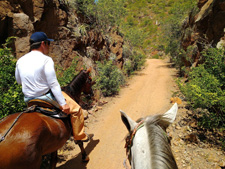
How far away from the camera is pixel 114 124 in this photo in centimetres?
527

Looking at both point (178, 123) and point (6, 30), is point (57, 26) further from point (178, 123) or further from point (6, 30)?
point (178, 123)

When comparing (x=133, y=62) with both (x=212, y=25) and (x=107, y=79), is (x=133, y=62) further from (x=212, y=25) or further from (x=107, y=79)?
(x=212, y=25)

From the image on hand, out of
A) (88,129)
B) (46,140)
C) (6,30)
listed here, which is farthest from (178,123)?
(6,30)

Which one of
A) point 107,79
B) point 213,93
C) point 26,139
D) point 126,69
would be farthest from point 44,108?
point 126,69

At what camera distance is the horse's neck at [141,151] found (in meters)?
1.26

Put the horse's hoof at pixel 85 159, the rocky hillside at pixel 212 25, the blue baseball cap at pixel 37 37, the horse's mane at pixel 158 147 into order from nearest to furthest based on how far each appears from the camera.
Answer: the horse's mane at pixel 158 147 → the blue baseball cap at pixel 37 37 → the horse's hoof at pixel 85 159 → the rocky hillside at pixel 212 25

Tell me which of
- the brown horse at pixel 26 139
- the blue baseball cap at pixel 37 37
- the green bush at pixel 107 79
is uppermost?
the blue baseball cap at pixel 37 37

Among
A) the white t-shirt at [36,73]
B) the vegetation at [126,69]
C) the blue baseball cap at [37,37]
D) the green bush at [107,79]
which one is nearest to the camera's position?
the white t-shirt at [36,73]

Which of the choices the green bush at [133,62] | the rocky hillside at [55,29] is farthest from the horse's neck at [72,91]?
the green bush at [133,62]

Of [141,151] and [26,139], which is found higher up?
[141,151]

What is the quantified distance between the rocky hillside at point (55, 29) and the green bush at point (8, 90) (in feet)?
4.50

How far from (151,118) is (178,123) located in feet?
12.1

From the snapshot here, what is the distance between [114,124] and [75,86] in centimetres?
233

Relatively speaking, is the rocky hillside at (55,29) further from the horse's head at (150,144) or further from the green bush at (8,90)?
the horse's head at (150,144)
